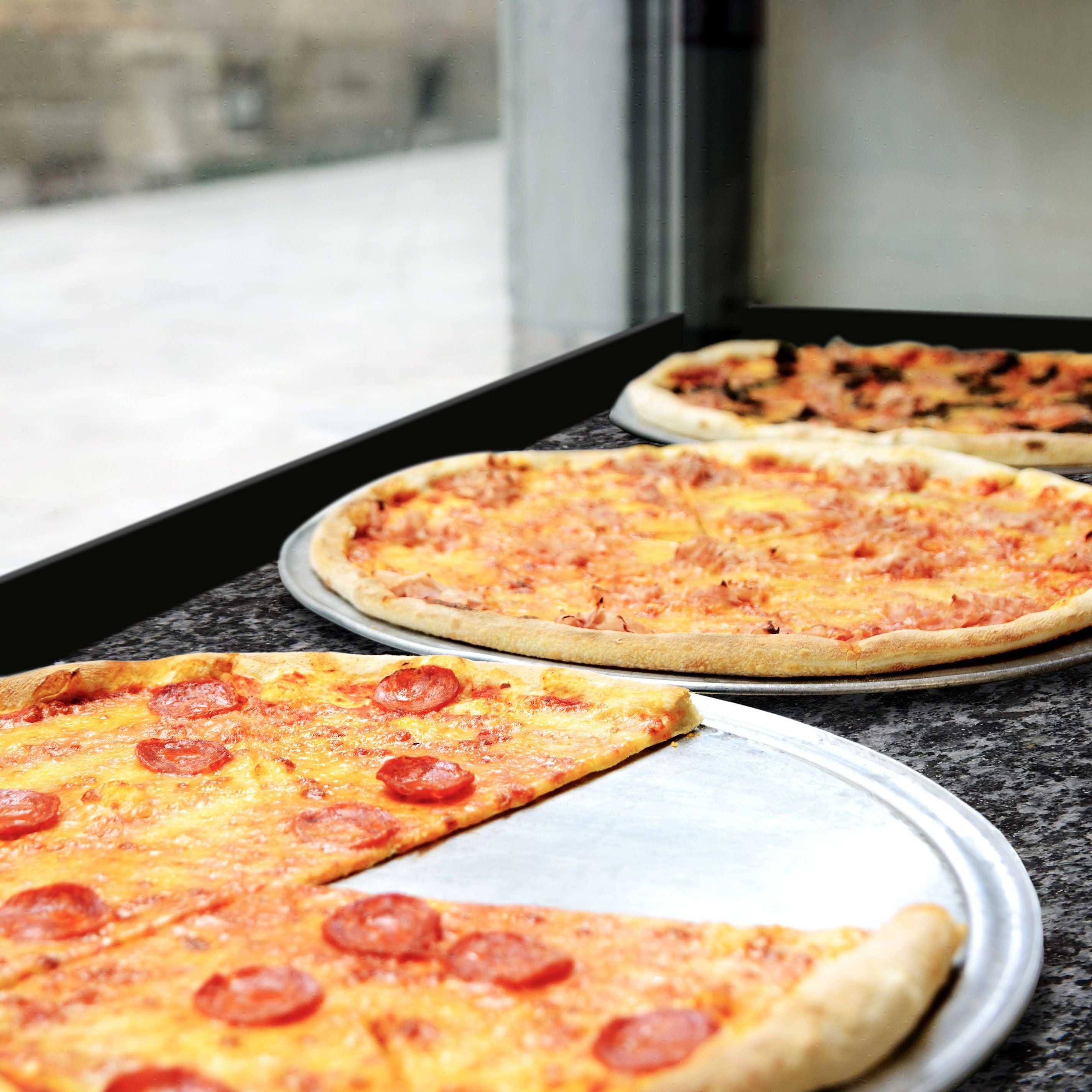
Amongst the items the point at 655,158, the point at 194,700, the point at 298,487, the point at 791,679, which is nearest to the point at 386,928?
the point at 194,700

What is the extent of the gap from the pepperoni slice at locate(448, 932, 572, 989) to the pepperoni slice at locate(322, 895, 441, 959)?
0.04 metres

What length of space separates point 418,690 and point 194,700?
0.34m

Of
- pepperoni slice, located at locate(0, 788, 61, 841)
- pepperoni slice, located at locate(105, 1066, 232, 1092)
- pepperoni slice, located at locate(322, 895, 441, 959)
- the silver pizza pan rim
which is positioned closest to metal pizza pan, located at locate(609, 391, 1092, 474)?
the silver pizza pan rim

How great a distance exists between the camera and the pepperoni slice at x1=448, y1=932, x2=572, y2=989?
1.47 metres

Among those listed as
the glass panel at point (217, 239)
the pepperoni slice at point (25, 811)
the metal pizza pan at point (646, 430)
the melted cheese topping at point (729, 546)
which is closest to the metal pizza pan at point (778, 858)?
the pepperoni slice at point (25, 811)

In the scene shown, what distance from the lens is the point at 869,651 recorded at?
2527 millimetres

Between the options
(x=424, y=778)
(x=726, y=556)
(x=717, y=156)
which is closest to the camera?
(x=424, y=778)

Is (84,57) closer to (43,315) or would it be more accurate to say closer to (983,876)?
(43,315)

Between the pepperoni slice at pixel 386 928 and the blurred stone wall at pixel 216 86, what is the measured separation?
1988mm

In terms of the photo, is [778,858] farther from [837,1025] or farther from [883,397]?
[883,397]

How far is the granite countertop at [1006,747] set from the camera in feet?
5.13

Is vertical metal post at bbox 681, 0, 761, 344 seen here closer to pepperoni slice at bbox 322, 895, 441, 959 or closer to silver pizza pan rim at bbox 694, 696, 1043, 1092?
silver pizza pan rim at bbox 694, 696, 1043, 1092

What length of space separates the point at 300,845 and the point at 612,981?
490 millimetres

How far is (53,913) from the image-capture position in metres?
1.63
